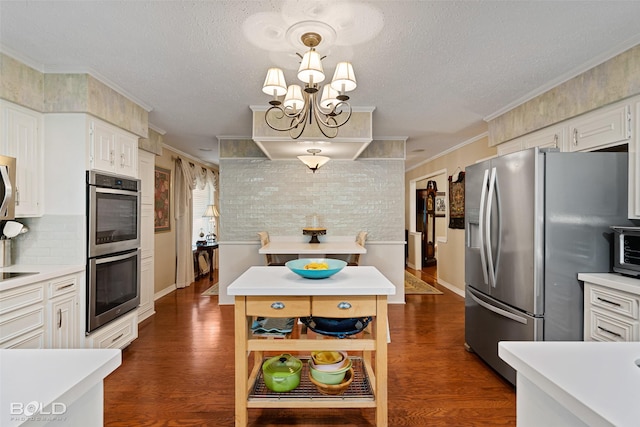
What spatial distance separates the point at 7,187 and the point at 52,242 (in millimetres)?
594

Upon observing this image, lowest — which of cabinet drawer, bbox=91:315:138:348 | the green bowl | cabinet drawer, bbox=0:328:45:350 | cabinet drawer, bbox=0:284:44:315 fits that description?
cabinet drawer, bbox=91:315:138:348

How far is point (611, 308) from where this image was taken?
2061 millimetres

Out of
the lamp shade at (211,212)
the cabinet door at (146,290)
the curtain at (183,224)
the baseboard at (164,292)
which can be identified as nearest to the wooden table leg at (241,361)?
the cabinet door at (146,290)

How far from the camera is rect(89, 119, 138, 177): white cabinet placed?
2.71 metres

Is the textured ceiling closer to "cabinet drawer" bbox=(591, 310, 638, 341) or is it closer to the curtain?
"cabinet drawer" bbox=(591, 310, 638, 341)

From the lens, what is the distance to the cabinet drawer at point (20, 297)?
197 cm

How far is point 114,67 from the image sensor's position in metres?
2.57

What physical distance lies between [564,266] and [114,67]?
3657 millimetres

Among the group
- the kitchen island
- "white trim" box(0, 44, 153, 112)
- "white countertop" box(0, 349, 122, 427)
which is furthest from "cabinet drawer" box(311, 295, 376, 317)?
"white trim" box(0, 44, 153, 112)

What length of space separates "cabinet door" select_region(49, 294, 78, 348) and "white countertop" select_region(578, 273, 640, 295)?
368 cm

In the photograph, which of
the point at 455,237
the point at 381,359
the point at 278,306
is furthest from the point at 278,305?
the point at 455,237

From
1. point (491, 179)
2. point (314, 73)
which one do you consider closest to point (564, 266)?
point (491, 179)

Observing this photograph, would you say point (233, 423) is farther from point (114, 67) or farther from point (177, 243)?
point (177, 243)

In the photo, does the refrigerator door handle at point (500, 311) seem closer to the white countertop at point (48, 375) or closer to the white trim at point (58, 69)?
the white countertop at point (48, 375)
